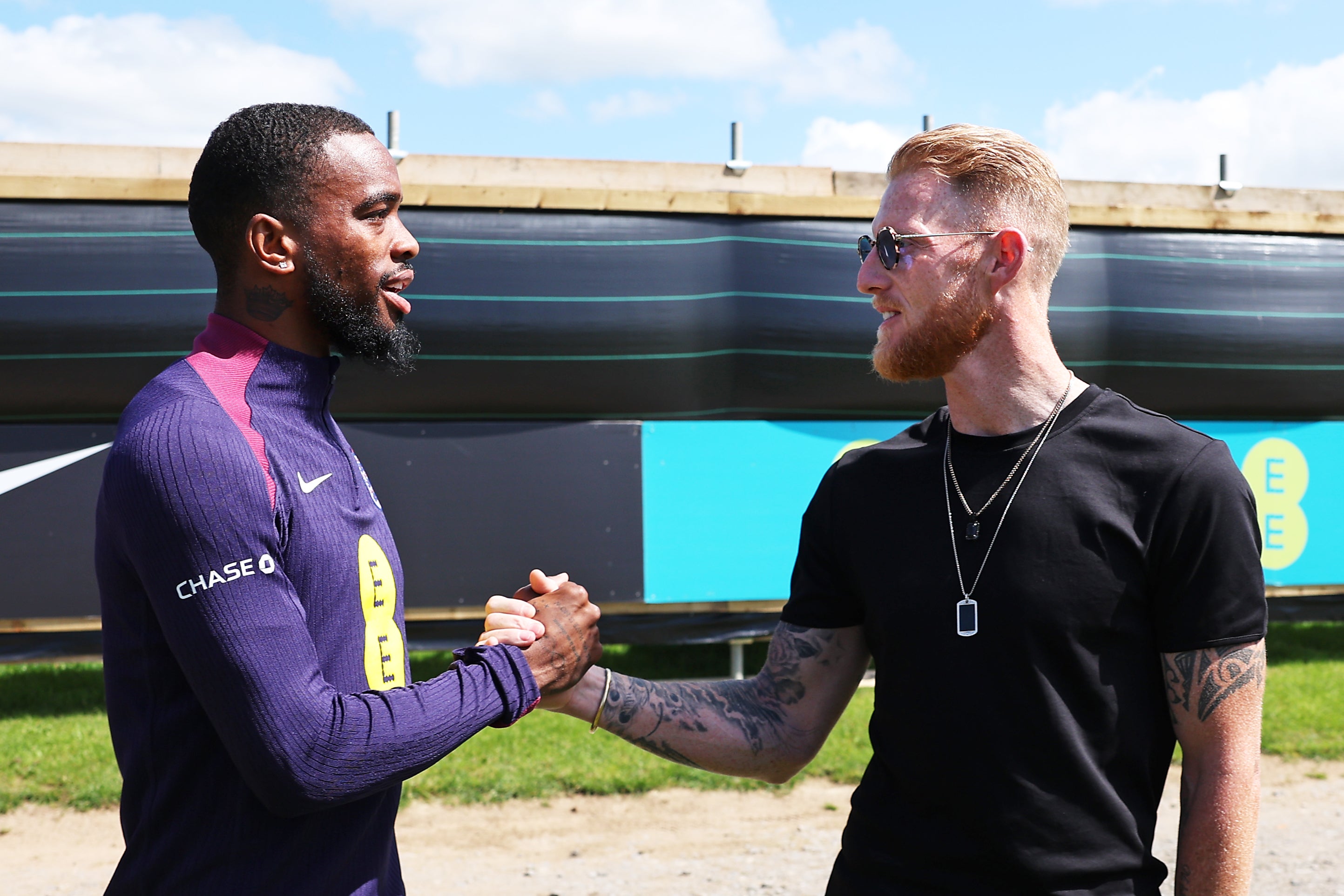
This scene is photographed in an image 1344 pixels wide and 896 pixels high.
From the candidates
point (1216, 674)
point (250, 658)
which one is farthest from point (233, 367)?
point (1216, 674)

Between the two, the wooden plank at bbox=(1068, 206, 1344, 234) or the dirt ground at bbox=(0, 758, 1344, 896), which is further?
the wooden plank at bbox=(1068, 206, 1344, 234)

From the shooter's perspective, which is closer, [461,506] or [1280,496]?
[461,506]

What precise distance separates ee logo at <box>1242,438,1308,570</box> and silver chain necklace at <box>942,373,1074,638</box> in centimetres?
655

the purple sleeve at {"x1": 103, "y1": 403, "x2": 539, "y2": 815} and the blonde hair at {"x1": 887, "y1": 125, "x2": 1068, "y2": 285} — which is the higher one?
the blonde hair at {"x1": 887, "y1": 125, "x2": 1068, "y2": 285}

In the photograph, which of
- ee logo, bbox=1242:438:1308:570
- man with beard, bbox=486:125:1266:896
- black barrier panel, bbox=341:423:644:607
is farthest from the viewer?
ee logo, bbox=1242:438:1308:570

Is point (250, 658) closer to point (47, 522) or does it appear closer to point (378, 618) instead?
point (378, 618)

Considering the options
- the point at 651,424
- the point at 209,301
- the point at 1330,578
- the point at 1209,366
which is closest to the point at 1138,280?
the point at 1209,366

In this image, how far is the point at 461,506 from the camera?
680 centimetres

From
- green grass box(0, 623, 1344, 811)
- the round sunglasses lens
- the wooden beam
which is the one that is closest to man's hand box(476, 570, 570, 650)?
the round sunglasses lens

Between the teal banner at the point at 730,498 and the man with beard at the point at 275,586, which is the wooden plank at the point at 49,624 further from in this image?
the man with beard at the point at 275,586

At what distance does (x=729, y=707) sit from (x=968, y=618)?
641mm

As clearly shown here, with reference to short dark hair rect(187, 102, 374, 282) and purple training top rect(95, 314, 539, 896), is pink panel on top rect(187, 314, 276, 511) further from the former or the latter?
short dark hair rect(187, 102, 374, 282)

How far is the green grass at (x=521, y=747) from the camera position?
18.7ft

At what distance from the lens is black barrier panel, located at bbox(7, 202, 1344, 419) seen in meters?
6.38
